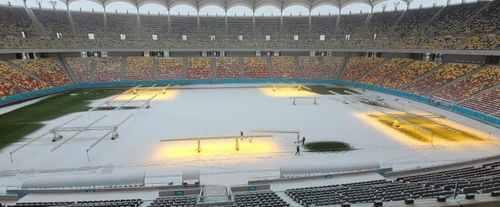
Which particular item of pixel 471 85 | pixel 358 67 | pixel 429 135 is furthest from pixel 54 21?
pixel 471 85

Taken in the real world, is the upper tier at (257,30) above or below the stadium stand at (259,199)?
above

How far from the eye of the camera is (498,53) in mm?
36156

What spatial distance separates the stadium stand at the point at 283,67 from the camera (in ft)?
202

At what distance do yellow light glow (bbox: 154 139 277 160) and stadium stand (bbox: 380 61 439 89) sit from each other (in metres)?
32.5

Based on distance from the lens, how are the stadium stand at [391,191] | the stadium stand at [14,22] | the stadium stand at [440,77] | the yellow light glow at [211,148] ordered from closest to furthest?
the stadium stand at [391,191]
the yellow light glow at [211,148]
the stadium stand at [440,77]
the stadium stand at [14,22]

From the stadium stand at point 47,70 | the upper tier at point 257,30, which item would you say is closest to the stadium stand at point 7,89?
the stadium stand at point 47,70

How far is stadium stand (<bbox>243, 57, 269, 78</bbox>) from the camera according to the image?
61459mm

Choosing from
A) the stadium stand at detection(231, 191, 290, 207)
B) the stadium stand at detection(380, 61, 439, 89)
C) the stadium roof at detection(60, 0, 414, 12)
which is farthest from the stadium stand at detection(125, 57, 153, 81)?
the stadium stand at detection(231, 191, 290, 207)

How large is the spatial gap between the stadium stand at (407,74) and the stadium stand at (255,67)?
75.8 ft

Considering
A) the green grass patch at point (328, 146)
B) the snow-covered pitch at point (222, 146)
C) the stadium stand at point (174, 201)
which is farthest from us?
the green grass patch at point (328, 146)

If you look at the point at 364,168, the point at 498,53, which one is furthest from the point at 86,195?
the point at 498,53

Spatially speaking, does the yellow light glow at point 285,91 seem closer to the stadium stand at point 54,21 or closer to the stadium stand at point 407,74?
the stadium stand at point 407,74

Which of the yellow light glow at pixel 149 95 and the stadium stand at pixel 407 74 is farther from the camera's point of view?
the stadium stand at pixel 407 74

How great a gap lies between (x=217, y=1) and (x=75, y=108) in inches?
1479
